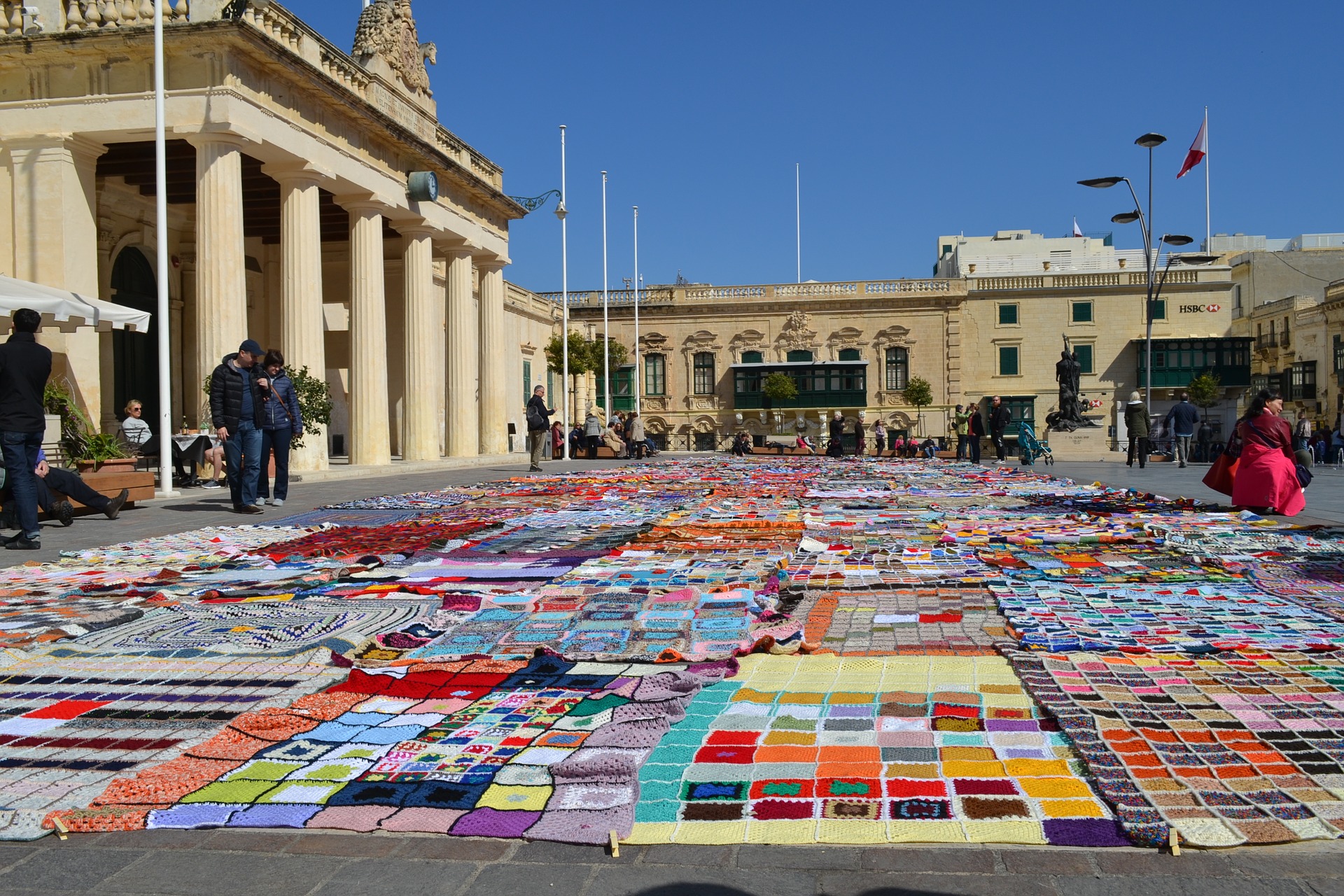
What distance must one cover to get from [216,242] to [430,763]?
15.1 metres

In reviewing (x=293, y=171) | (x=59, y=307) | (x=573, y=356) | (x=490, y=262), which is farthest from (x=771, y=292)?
Result: (x=59, y=307)

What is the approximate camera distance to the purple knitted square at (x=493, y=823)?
7.87 feet

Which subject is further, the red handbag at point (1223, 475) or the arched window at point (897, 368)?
the arched window at point (897, 368)

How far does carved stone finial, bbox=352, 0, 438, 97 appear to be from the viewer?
22.6m

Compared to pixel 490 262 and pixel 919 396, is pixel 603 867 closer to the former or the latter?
pixel 490 262

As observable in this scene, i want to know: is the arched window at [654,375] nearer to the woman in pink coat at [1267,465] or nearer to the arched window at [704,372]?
the arched window at [704,372]

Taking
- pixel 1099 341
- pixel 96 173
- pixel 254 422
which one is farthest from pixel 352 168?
pixel 1099 341

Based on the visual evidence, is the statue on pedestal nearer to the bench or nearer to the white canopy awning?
the white canopy awning

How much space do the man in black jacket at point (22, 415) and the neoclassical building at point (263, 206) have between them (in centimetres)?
603

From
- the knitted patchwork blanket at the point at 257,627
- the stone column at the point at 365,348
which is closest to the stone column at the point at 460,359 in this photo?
the stone column at the point at 365,348

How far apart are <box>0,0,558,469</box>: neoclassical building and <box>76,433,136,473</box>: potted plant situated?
11.1ft

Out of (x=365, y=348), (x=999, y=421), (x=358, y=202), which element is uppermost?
(x=358, y=202)

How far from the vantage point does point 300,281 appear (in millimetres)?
18312

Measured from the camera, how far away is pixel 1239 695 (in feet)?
10.7
